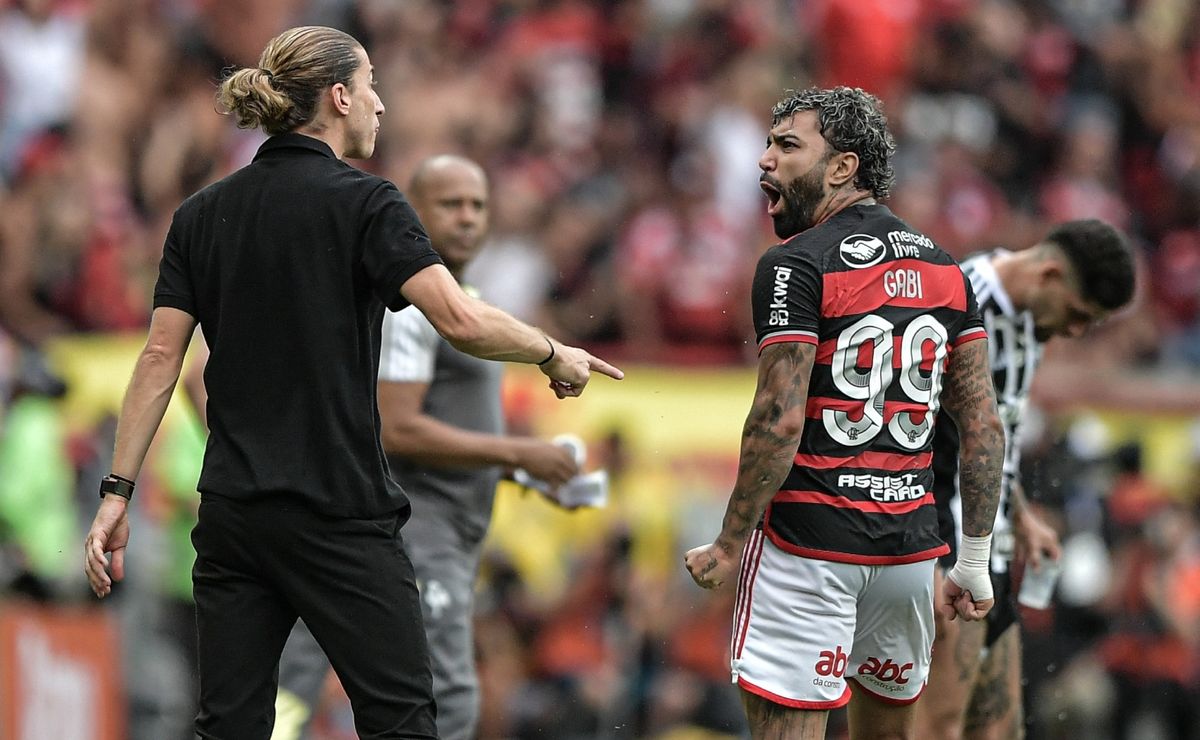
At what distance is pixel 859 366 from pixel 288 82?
1.89m

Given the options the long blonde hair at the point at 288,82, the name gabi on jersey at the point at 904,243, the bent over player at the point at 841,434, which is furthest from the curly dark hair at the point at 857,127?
the long blonde hair at the point at 288,82

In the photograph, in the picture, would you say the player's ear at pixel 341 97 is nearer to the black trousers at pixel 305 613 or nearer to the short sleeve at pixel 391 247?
the short sleeve at pixel 391 247

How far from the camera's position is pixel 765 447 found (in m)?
5.21

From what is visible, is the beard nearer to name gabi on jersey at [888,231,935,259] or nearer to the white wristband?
name gabi on jersey at [888,231,935,259]

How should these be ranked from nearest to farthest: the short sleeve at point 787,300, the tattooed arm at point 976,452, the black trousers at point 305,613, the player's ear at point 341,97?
the black trousers at point 305,613 < the player's ear at point 341,97 < the short sleeve at point 787,300 < the tattooed arm at point 976,452

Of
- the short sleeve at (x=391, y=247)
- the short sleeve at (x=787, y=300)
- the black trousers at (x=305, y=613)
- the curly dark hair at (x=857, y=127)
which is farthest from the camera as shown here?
the curly dark hair at (x=857, y=127)

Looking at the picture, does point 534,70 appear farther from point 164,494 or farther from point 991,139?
point 164,494

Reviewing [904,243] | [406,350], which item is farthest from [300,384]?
[904,243]

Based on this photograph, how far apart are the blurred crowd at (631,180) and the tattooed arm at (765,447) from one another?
14.2ft

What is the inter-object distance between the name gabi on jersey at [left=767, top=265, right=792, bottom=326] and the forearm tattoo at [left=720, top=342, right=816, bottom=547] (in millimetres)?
73

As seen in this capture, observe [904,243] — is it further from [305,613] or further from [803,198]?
[305,613]

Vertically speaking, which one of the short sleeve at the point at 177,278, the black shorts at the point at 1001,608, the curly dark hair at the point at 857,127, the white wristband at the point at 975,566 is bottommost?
the black shorts at the point at 1001,608

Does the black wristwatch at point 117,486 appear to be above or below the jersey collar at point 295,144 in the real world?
below

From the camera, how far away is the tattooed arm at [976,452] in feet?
18.1
